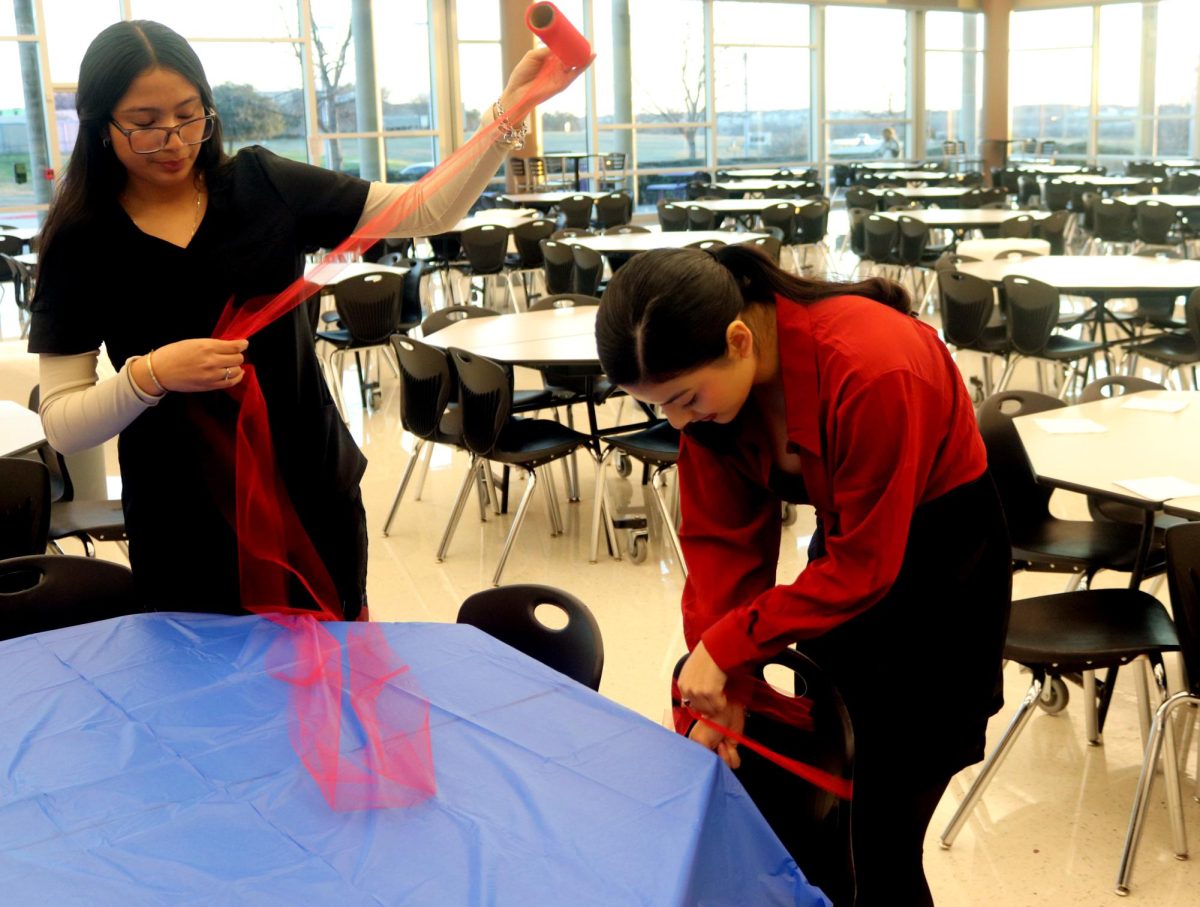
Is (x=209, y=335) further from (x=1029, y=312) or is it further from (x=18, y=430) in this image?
(x=1029, y=312)

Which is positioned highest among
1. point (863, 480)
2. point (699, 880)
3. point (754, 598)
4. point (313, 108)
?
point (313, 108)

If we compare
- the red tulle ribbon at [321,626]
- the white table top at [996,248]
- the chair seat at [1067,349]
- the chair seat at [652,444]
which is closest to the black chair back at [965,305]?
the chair seat at [1067,349]

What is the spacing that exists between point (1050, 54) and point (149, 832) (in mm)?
20680

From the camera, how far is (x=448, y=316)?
5418 millimetres

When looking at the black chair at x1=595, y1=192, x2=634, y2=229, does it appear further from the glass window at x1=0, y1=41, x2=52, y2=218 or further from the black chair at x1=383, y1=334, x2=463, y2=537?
the black chair at x1=383, y1=334, x2=463, y2=537

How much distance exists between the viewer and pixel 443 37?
14.3 m

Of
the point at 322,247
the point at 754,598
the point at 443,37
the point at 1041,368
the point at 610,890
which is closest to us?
the point at 610,890

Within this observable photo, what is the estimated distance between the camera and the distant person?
18.8 m

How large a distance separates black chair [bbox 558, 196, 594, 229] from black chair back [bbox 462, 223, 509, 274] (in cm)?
273

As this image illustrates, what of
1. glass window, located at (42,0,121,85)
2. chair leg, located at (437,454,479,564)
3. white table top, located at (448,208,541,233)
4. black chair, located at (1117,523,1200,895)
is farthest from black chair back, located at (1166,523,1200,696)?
glass window, located at (42,0,121,85)

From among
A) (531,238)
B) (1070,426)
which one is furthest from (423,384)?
(531,238)

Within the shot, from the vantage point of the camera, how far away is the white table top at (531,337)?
427 cm

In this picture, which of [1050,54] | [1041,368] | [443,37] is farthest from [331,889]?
[1050,54]

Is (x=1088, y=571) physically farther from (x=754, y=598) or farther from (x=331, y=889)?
(x=331, y=889)
